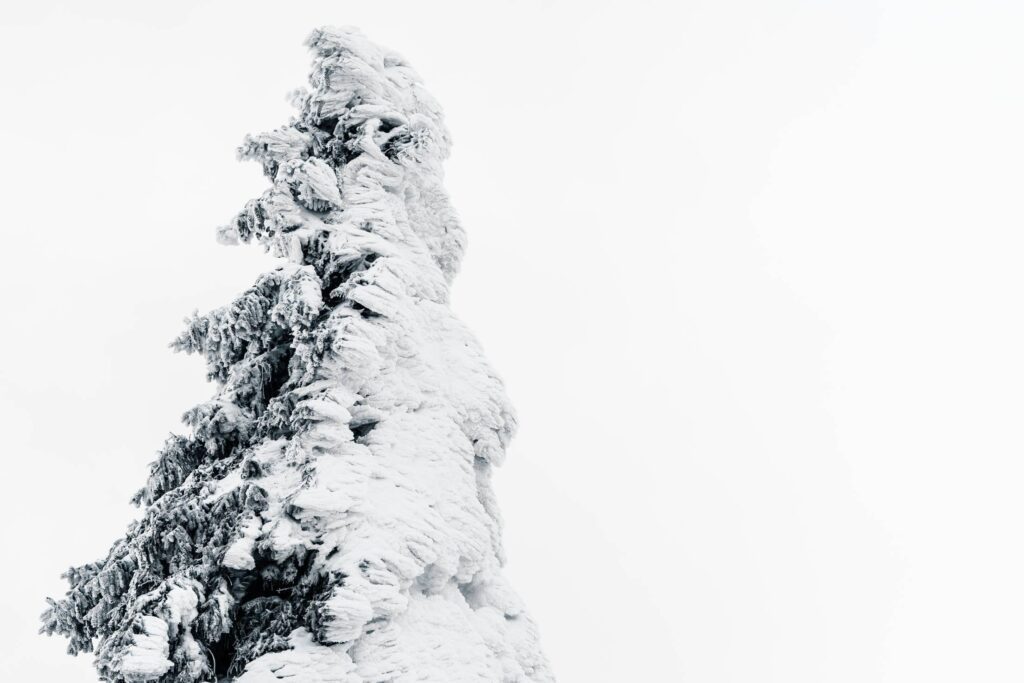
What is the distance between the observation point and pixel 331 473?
7898mm

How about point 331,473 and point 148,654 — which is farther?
point 331,473

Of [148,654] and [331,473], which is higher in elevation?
[331,473]

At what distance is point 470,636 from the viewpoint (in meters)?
8.37

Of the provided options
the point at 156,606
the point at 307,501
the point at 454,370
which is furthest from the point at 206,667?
the point at 454,370

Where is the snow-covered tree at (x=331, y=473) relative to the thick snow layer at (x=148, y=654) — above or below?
above

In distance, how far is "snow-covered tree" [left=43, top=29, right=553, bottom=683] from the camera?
7.27 m

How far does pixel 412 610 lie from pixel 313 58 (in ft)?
25.5

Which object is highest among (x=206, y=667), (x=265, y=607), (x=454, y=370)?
(x=454, y=370)

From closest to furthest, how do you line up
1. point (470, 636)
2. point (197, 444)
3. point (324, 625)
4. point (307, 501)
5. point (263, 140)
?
point (324, 625), point (307, 501), point (470, 636), point (197, 444), point (263, 140)

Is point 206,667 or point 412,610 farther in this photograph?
point 412,610

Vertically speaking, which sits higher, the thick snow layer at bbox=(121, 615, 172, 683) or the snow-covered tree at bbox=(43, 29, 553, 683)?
the snow-covered tree at bbox=(43, 29, 553, 683)

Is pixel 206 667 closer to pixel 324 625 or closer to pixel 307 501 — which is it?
pixel 324 625

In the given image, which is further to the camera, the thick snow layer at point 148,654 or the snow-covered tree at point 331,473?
the snow-covered tree at point 331,473

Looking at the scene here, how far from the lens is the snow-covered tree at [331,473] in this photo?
23.9 feet
